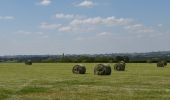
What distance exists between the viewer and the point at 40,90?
2516 centimetres

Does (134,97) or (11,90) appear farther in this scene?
(11,90)

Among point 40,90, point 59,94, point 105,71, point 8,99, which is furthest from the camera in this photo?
point 105,71

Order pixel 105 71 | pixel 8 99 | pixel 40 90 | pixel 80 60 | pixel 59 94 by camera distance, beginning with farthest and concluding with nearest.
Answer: pixel 80 60 < pixel 105 71 < pixel 40 90 < pixel 59 94 < pixel 8 99

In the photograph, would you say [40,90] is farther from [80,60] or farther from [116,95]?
[80,60]

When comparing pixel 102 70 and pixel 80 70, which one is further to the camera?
pixel 80 70

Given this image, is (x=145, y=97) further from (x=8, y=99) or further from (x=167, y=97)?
(x=8, y=99)

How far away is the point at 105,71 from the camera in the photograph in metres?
41.9

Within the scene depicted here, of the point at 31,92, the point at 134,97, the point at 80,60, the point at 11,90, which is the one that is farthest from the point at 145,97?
the point at 80,60

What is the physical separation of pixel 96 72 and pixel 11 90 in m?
17.8

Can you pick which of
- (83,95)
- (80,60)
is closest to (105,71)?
(83,95)

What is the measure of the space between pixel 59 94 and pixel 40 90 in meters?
2.64

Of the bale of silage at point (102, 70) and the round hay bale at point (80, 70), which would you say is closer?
the bale of silage at point (102, 70)

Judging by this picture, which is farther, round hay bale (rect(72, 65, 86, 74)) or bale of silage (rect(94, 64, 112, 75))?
round hay bale (rect(72, 65, 86, 74))

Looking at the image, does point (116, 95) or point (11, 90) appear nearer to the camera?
point (116, 95)
